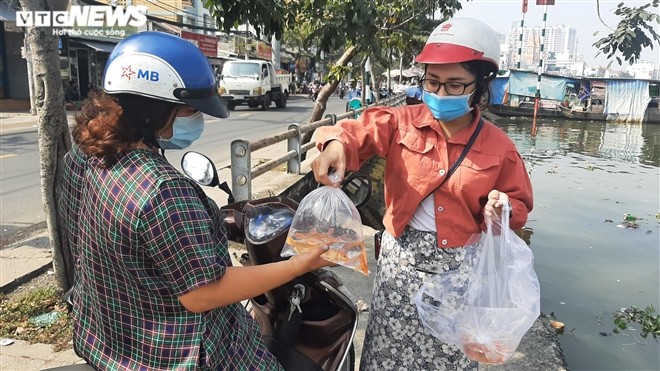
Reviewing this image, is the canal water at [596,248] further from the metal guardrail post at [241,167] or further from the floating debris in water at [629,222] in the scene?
the metal guardrail post at [241,167]

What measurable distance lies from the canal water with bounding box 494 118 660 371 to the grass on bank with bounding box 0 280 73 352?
3.46 meters

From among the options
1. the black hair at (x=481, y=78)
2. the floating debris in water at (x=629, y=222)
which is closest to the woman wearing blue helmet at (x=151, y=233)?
the black hair at (x=481, y=78)

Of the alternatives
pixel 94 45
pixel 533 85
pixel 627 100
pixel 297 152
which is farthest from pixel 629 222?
pixel 627 100

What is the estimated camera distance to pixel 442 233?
5.70 feet

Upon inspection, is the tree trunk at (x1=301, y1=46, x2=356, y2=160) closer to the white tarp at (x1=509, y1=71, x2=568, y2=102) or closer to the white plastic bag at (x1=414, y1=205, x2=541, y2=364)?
the white plastic bag at (x1=414, y1=205, x2=541, y2=364)

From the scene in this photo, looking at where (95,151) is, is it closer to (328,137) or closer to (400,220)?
(328,137)

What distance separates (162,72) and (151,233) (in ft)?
1.28

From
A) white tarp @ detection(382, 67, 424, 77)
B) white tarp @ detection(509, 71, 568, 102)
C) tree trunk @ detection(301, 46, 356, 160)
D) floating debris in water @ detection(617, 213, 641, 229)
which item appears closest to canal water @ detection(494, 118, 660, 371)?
floating debris in water @ detection(617, 213, 641, 229)

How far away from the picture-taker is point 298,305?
162 cm

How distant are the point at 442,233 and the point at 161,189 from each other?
98 cm

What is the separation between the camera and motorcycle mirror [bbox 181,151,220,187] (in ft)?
5.34

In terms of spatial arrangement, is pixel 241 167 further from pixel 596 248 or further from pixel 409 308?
pixel 596 248

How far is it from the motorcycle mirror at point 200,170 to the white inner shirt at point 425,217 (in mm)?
671

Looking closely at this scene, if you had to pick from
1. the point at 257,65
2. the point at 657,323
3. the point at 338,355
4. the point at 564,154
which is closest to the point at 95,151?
the point at 338,355
